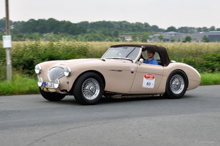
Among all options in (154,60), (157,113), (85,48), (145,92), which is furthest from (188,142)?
(85,48)

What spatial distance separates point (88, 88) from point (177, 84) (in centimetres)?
291

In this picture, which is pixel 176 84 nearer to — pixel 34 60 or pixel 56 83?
pixel 56 83

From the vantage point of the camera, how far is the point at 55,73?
25.6 ft

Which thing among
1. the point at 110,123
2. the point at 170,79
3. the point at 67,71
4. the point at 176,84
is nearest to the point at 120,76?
the point at 67,71

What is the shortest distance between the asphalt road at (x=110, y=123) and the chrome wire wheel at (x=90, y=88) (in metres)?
0.26

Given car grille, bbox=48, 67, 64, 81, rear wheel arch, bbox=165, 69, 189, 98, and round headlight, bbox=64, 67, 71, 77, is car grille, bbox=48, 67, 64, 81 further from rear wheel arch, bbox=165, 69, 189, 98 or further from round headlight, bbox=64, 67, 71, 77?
rear wheel arch, bbox=165, 69, 189, 98

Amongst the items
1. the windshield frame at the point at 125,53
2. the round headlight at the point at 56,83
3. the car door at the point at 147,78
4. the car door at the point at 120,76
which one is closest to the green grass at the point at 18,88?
the windshield frame at the point at 125,53

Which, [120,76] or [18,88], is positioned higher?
[120,76]

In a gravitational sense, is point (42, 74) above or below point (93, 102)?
above

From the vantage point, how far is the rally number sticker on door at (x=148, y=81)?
8534mm

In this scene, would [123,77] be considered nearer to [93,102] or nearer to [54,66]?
[93,102]

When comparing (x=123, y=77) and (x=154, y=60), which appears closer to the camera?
(x=123, y=77)

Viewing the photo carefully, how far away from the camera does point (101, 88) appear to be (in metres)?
7.68

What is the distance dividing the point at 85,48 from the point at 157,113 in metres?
11.0
